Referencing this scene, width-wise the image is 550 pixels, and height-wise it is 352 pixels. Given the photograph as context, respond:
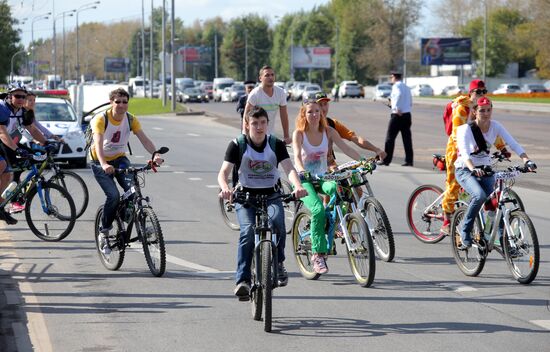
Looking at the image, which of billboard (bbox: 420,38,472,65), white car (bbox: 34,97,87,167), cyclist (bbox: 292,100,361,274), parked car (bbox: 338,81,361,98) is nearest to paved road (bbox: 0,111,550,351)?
cyclist (bbox: 292,100,361,274)

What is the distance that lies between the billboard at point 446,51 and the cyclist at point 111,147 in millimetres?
102270

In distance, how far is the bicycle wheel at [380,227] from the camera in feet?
32.4

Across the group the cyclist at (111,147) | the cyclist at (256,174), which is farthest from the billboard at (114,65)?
the cyclist at (256,174)

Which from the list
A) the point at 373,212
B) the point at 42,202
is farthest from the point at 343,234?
the point at 42,202

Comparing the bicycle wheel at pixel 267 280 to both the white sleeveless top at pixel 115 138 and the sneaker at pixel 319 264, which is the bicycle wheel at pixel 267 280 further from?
the white sleeveless top at pixel 115 138

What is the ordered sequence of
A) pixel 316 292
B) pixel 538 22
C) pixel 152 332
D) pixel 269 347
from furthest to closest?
pixel 538 22, pixel 316 292, pixel 152 332, pixel 269 347

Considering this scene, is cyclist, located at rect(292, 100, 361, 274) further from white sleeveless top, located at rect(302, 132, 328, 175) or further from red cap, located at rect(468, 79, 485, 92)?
red cap, located at rect(468, 79, 485, 92)

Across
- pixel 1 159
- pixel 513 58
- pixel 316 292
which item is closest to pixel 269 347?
pixel 316 292

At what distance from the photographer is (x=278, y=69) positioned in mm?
151625

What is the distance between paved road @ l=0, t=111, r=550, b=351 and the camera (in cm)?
733

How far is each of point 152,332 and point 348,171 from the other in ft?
8.68

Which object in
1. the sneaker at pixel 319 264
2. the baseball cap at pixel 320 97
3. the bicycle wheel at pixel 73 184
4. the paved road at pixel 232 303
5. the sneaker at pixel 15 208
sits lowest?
the paved road at pixel 232 303

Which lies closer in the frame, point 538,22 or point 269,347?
point 269,347

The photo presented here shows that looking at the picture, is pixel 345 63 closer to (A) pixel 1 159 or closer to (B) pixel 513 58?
(B) pixel 513 58
